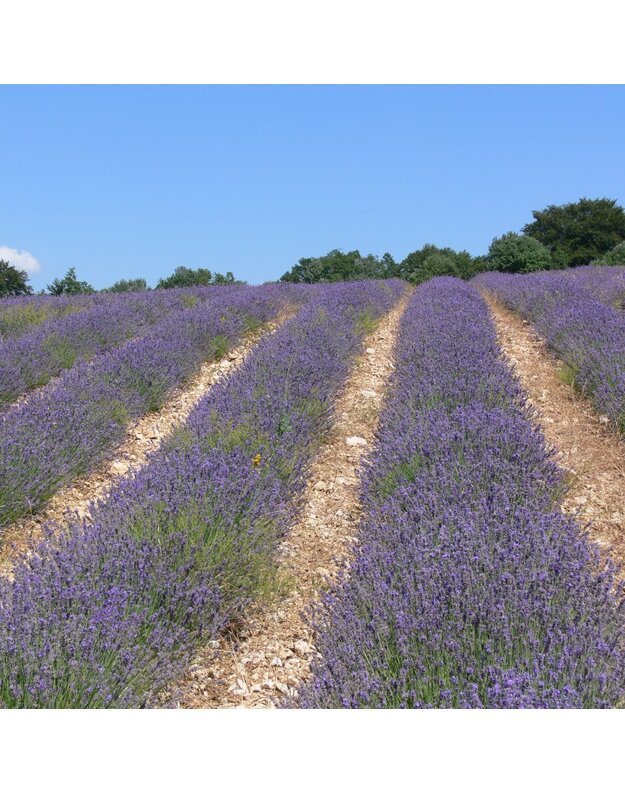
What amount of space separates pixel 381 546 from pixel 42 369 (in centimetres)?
447

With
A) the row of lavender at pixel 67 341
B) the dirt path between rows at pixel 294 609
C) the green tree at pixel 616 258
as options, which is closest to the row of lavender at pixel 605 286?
the green tree at pixel 616 258

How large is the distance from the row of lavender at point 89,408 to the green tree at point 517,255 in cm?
1438

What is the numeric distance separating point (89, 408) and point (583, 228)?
28.1 metres

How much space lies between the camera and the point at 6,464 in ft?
11.5

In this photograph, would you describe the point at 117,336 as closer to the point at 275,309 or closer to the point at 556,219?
the point at 275,309

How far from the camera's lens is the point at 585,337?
5988mm

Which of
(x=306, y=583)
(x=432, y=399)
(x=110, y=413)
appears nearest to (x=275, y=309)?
(x=110, y=413)

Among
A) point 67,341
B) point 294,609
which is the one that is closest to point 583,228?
point 67,341

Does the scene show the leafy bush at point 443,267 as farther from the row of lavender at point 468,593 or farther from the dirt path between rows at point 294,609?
the row of lavender at point 468,593

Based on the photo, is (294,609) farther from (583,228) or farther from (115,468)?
(583,228)

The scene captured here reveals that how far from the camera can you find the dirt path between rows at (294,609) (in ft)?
7.66

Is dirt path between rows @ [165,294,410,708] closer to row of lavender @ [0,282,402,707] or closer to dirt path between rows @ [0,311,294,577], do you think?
row of lavender @ [0,282,402,707]

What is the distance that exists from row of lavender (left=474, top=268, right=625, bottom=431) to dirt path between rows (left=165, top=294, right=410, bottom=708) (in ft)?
5.19

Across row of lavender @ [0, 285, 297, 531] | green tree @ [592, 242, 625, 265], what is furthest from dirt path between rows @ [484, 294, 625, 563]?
green tree @ [592, 242, 625, 265]
